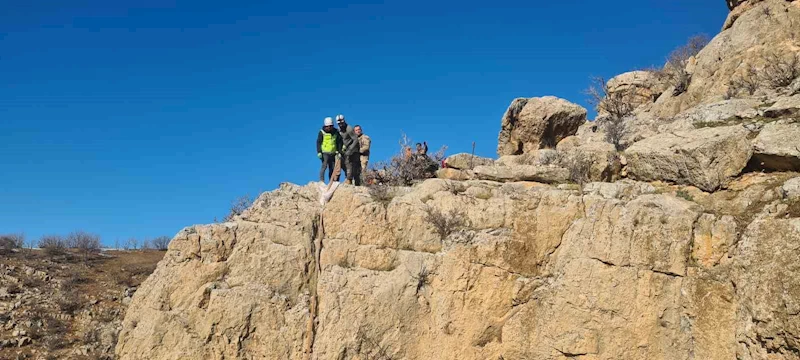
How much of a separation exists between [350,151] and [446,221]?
3613 mm

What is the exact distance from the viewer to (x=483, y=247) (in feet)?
33.6

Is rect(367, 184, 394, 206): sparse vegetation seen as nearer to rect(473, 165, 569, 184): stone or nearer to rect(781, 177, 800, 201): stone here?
rect(473, 165, 569, 184): stone

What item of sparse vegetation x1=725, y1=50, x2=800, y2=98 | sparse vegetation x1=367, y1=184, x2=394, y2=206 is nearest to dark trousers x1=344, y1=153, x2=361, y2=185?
sparse vegetation x1=367, y1=184, x2=394, y2=206

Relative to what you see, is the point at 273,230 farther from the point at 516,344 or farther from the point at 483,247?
the point at 516,344

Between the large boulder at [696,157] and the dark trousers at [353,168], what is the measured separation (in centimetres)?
644

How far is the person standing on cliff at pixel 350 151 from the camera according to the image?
13.4m

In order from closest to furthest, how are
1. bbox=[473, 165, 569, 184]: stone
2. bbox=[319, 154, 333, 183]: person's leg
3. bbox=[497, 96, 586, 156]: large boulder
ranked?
bbox=[473, 165, 569, 184]: stone
bbox=[319, 154, 333, 183]: person's leg
bbox=[497, 96, 586, 156]: large boulder

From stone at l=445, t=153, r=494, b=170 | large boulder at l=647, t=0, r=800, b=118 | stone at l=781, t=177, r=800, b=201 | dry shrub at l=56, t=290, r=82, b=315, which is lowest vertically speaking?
dry shrub at l=56, t=290, r=82, b=315

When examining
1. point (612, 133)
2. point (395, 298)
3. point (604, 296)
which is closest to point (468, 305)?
point (395, 298)

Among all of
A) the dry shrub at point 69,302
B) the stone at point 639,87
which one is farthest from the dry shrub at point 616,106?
the dry shrub at point 69,302

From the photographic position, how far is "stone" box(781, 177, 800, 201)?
324 inches

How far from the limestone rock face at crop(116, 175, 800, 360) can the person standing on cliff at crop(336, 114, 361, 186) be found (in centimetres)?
137

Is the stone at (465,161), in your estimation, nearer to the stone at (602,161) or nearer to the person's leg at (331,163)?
the stone at (602,161)

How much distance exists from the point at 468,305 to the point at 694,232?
13.1ft
